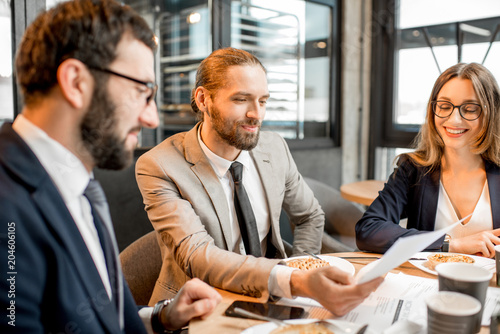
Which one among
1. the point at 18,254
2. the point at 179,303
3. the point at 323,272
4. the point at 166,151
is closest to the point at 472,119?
the point at 323,272

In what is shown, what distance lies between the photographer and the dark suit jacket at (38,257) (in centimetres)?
73

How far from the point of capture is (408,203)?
1.88m

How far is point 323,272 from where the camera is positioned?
104 cm

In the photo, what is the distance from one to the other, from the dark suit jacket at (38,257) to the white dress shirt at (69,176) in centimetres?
2

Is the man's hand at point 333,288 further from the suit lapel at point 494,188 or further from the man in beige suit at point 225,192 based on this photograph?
the suit lapel at point 494,188

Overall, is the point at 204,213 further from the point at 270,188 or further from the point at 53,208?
the point at 53,208

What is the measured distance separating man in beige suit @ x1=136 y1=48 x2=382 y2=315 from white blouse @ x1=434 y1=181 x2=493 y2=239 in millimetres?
537

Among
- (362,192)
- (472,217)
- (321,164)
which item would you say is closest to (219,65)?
(472,217)

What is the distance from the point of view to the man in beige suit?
47.8 inches

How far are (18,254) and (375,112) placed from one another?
394 centimetres

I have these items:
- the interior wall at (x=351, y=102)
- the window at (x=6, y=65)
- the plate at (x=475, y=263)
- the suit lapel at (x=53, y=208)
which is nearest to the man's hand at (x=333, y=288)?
the plate at (x=475, y=263)

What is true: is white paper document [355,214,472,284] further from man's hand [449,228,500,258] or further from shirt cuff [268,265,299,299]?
man's hand [449,228,500,258]

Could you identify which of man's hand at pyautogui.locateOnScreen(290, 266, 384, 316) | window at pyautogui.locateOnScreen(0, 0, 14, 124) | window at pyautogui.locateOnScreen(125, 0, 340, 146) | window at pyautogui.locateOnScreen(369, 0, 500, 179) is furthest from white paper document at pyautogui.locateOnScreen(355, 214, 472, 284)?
window at pyautogui.locateOnScreen(369, 0, 500, 179)

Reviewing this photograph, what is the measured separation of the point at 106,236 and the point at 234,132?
0.88 m
